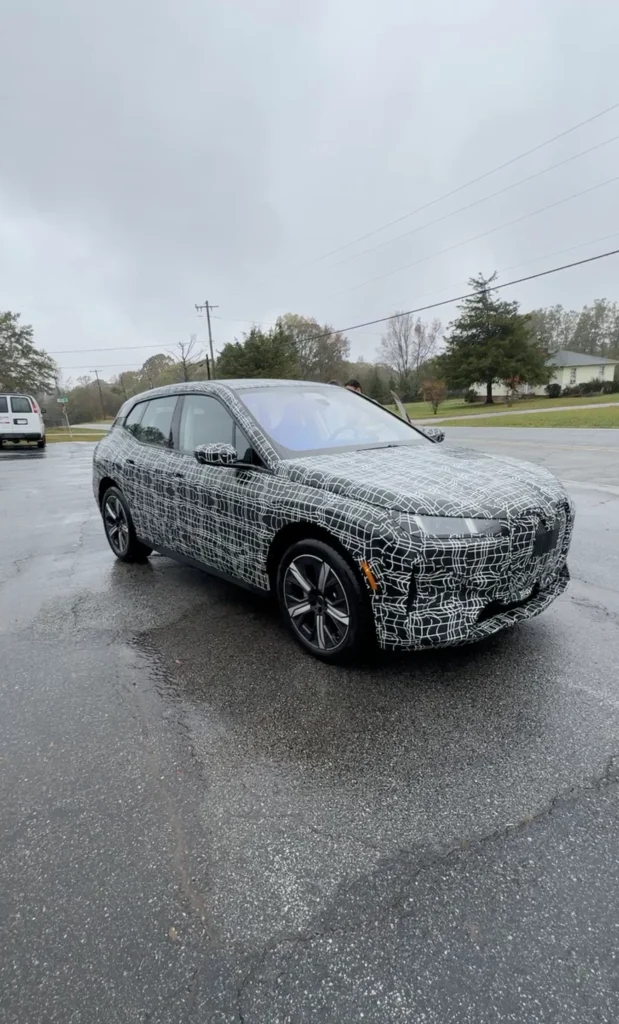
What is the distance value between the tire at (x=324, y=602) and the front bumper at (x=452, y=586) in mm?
120

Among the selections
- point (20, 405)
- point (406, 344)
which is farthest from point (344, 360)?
point (20, 405)

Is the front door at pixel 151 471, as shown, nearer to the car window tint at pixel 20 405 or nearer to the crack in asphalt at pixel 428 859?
the crack in asphalt at pixel 428 859

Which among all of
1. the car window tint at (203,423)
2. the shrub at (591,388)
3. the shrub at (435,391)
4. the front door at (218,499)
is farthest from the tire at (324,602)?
the shrub at (591,388)

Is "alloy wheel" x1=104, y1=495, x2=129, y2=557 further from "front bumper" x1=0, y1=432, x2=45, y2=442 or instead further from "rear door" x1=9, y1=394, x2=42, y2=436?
"front bumper" x1=0, y1=432, x2=45, y2=442

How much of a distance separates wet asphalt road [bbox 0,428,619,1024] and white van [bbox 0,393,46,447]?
62.9 feet

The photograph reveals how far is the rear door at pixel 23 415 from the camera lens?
65.3ft

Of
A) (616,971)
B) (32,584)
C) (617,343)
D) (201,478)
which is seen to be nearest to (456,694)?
(616,971)

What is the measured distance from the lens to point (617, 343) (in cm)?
7238

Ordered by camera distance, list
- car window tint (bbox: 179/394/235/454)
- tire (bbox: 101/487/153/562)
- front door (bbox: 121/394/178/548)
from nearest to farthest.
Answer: car window tint (bbox: 179/394/235/454)
front door (bbox: 121/394/178/548)
tire (bbox: 101/487/153/562)

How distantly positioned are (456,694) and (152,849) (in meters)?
1.61

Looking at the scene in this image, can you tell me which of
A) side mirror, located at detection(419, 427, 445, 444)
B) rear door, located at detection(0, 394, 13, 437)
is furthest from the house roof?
side mirror, located at detection(419, 427, 445, 444)

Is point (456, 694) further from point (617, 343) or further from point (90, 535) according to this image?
point (617, 343)

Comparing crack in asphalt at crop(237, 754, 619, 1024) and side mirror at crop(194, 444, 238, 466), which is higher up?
side mirror at crop(194, 444, 238, 466)

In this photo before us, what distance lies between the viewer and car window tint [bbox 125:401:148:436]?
5.03 m
